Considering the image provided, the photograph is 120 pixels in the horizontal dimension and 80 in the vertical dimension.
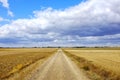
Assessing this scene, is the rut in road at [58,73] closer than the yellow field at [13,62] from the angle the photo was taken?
Yes

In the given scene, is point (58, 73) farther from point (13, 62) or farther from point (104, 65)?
point (13, 62)

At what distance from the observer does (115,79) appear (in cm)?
1641

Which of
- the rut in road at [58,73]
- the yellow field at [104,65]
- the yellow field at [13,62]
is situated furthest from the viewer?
the yellow field at [13,62]

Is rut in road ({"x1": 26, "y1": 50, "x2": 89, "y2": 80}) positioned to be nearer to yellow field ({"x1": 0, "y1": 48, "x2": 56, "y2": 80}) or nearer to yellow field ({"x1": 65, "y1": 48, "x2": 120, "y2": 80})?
yellow field ({"x1": 65, "y1": 48, "x2": 120, "y2": 80})

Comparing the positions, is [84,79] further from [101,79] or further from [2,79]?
[2,79]

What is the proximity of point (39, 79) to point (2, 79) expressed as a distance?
311 centimetres

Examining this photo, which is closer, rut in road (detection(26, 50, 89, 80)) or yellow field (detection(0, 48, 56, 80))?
rut in road (detection(26, 50, 89, 80))

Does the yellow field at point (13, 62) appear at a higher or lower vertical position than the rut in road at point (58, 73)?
higher

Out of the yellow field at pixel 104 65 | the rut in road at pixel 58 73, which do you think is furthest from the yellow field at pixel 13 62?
the yellow field at pixel 104 65

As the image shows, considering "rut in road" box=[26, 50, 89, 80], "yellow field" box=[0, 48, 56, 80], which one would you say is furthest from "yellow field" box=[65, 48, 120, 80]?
"yellow field" box=[0, 48, 56, 80]

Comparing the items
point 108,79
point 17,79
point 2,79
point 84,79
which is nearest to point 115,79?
point 108,79

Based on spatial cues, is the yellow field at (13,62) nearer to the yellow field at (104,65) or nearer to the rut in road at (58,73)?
the rut in road at (58,73)

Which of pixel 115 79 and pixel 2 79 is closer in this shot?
pixel 115 79

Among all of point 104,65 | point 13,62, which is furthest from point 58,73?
point 13,62
